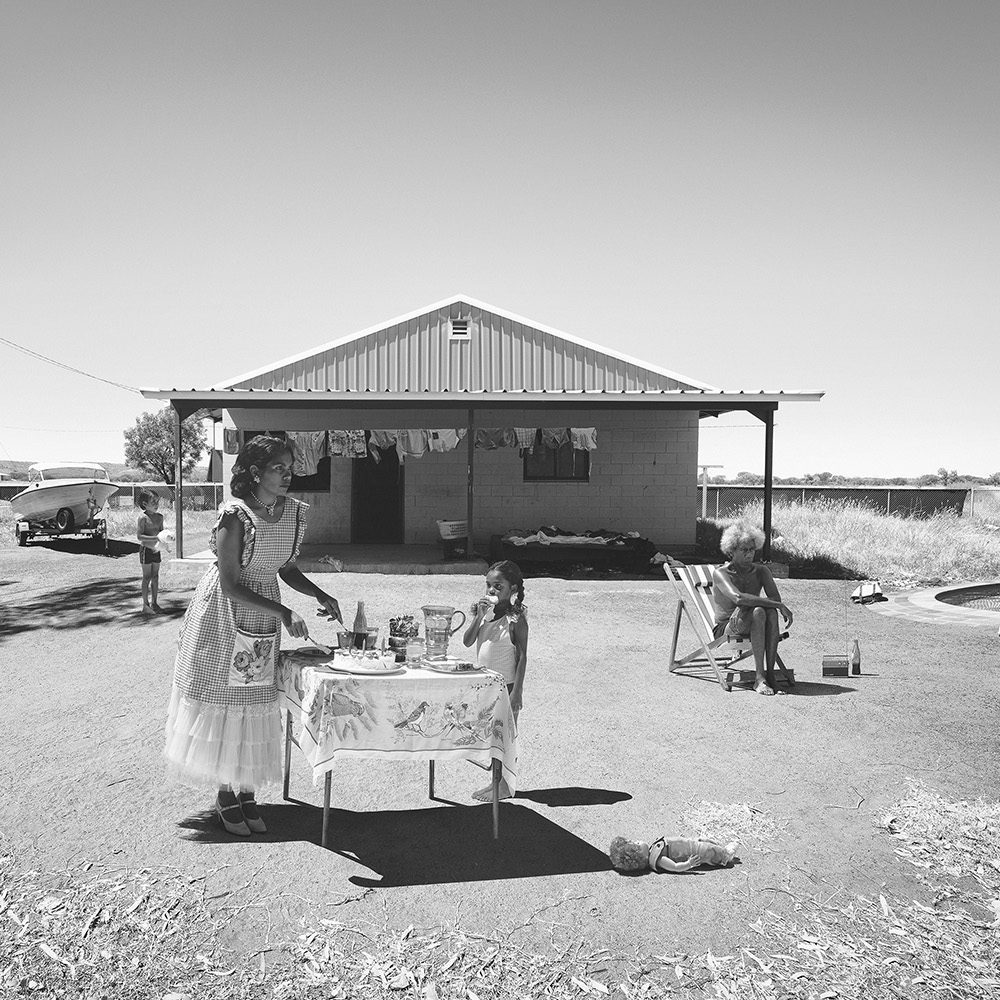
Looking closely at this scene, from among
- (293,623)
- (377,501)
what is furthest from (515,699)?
(377,501)

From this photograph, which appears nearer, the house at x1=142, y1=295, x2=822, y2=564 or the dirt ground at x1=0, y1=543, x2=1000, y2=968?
the dirt ground at x1=0, y1=543, x2=1000, y2=968

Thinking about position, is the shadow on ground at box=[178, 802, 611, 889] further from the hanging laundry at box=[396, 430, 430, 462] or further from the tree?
the tree

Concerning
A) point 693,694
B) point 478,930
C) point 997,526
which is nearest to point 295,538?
point 478,930

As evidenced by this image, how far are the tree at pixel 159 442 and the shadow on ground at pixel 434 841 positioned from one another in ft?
166

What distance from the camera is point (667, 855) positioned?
376 centimetres

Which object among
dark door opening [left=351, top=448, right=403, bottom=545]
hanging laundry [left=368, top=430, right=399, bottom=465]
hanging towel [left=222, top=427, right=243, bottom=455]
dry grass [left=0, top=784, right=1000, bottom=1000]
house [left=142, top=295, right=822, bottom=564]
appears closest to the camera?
dry grass [left=0, top=784, right=1000, bottom=1000]

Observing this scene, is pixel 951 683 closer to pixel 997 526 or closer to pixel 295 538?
pixel 295 538

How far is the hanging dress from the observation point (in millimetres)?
3793

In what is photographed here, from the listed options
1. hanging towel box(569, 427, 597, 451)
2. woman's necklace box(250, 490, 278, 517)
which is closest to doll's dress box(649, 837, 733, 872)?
woman's necklace box(250, 490, 278, 517)

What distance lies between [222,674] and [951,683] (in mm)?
5907

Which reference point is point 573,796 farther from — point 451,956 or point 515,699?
point 451,956

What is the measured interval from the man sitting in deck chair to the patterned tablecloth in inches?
130

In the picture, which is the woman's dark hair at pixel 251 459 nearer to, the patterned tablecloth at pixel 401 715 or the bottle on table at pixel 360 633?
the bottle on table at pixel 360 633

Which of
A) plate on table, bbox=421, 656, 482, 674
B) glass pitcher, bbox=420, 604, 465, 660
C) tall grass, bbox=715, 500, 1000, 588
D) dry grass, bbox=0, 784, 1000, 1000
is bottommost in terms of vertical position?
dry grass, bbox=0, 784, 1000, 1000
